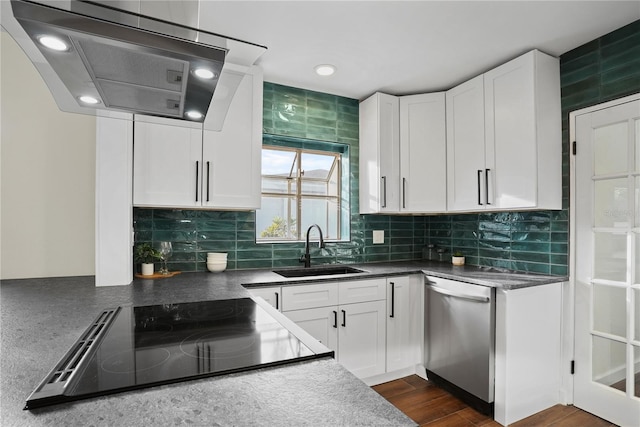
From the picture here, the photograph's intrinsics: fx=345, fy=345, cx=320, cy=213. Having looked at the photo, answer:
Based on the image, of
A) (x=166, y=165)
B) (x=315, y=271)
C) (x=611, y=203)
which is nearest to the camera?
(x=611, y=203)

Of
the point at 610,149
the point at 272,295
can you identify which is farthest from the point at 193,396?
the point at 610,149

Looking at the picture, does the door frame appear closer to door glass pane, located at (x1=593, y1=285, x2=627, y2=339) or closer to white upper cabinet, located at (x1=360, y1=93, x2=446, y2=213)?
door glass pane, located at (x1=593, y1=285, x2=627, y2=339)

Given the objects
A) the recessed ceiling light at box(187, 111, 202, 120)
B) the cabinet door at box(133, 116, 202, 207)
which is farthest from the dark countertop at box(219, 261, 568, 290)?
the recessed ceiling light at box(187, 111, 202, 120)

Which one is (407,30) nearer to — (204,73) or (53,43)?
(204,73)

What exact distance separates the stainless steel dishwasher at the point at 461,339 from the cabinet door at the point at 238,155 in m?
1.53

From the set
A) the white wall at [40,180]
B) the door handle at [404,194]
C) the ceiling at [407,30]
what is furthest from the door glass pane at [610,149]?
the white wall at [40,180]

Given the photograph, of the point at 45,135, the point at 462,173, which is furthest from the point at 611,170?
the point at 45,135

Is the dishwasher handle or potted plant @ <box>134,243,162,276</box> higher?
potted plant @ <box>134,243,162,276</box>

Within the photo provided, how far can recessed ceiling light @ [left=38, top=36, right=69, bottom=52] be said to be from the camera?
2.78 ft

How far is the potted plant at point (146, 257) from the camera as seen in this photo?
90.6 inches

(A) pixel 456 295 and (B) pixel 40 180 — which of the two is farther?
(A) pixel 456 295

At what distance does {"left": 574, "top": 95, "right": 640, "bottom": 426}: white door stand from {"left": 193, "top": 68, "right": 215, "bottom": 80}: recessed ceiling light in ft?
7.86

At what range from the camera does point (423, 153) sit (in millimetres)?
2977

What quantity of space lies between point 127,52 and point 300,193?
2.27 meters
